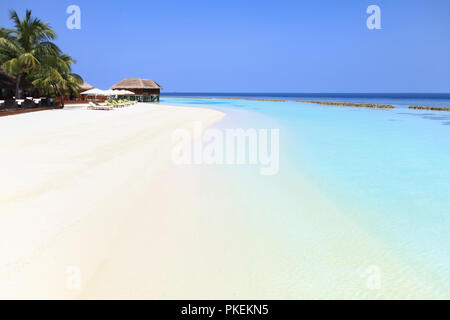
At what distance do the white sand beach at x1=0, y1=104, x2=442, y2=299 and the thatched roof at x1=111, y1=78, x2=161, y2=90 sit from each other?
4503 centimetres

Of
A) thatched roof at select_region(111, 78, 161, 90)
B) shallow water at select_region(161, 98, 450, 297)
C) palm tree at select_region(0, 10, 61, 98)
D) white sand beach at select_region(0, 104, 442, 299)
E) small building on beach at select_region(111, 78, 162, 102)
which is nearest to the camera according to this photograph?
white sand beach at select_region(0, 104, 442, 299)

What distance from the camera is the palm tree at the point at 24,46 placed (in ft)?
68.8

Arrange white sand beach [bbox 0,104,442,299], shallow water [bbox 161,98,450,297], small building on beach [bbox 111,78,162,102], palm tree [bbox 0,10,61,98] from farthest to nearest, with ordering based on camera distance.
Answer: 1. small building on beach [bbox 111,78,162,102]
2. palm tree [bbox 0,10,61,98]
3. shallow water [bbox 161,98,450,297]
4. white sand beach [bbox 0,104,442,299]

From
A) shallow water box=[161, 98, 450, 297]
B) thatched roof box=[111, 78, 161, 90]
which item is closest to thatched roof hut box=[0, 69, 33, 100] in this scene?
thatched roof box=[111, 78, 161, 90]

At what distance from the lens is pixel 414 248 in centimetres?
387

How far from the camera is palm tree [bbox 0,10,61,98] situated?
20969 mm

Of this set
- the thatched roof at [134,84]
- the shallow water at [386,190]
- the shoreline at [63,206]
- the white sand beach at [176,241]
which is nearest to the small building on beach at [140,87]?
the thatched roof at [134,84]

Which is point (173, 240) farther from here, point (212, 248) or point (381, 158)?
point (381, 158)

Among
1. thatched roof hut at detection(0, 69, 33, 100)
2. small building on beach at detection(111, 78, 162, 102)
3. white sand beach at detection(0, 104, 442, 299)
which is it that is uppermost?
small building on beach at detection(111, 78, 162, 102)

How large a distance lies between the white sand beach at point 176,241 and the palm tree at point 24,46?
18.5 metres

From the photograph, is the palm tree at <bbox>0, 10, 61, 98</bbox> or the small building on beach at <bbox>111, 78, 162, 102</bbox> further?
the small building on beach at <bbox>111, 78, 162, 102</bbox>

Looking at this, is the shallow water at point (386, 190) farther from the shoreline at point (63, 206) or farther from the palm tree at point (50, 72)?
the palm tree at point (50, 72)

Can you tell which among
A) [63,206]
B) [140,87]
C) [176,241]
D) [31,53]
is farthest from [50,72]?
[140,87]

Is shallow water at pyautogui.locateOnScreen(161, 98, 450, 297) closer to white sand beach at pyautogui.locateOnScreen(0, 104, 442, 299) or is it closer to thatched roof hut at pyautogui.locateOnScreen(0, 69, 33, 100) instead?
white sand beach at pyautogui.locateOnScreen(0, 104, 442, 299)
